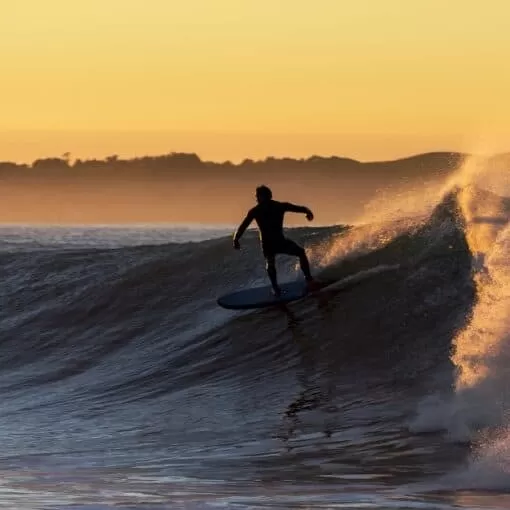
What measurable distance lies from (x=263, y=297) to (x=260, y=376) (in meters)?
2.37

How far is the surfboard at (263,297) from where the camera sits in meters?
17.9

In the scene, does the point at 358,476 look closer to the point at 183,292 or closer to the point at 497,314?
the point at 497,314

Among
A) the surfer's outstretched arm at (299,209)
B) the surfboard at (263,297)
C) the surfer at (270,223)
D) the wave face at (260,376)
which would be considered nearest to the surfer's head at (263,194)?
the surfer at (270,223)

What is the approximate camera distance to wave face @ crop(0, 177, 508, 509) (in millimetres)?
10508

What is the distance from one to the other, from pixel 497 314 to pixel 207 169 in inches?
4539

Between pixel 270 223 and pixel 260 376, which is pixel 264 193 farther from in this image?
pixel 260 376

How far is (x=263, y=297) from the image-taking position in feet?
59.9

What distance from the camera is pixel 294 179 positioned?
363 feet

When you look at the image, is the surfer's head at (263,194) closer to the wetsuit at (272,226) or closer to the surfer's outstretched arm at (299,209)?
the wetsuit at (272,226)

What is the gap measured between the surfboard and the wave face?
29 cm

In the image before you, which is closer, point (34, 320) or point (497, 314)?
point (497, 314)

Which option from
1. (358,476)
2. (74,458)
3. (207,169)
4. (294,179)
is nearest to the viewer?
(358,476)

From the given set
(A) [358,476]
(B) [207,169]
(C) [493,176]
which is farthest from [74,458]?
(B) [207,169]

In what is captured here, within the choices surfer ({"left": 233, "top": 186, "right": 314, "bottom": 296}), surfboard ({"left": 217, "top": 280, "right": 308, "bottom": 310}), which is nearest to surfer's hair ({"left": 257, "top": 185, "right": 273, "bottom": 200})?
surfer ({"left": 233, "top": 186, "right": 314, "bottom": 296})
